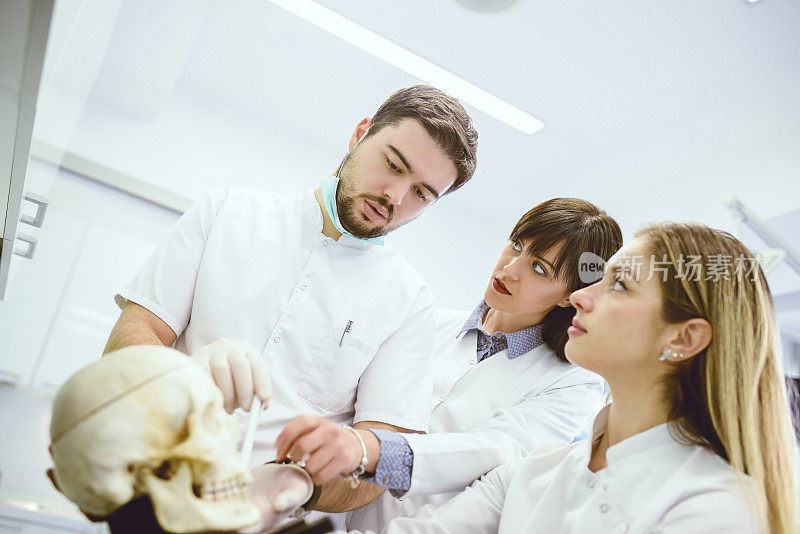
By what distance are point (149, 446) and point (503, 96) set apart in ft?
11.0

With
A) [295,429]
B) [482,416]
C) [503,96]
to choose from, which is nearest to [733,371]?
[482,416]

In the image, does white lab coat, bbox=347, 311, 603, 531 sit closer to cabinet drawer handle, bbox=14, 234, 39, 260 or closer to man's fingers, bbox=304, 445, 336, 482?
man's fingers, bbox=304, 445, 336, 482

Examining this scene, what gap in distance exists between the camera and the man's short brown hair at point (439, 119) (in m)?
1.56

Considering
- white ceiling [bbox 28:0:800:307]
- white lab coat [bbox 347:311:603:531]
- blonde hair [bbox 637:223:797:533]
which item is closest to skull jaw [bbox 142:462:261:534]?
white lab coat [bbox 347:311:603:531]

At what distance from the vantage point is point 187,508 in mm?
632

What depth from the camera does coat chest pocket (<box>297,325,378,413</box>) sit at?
137 centimetres

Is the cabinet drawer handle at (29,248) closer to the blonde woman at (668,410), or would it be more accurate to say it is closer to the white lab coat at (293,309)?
the white lab coat at (293,309)

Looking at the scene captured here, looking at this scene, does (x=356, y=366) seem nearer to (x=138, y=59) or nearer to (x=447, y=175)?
(x=447, y=175)

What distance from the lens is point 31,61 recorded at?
28.8 inches

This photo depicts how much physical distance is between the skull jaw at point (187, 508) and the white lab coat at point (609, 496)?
655 mm

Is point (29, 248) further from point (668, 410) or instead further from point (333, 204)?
point (668, 410)

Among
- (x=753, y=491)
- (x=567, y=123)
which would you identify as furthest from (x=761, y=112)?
(x=753, y=491)

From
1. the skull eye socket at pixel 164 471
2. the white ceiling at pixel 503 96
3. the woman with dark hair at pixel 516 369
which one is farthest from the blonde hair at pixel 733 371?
the white ceiling at pixel 503 96

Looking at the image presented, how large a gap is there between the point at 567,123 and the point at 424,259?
5.81ft
